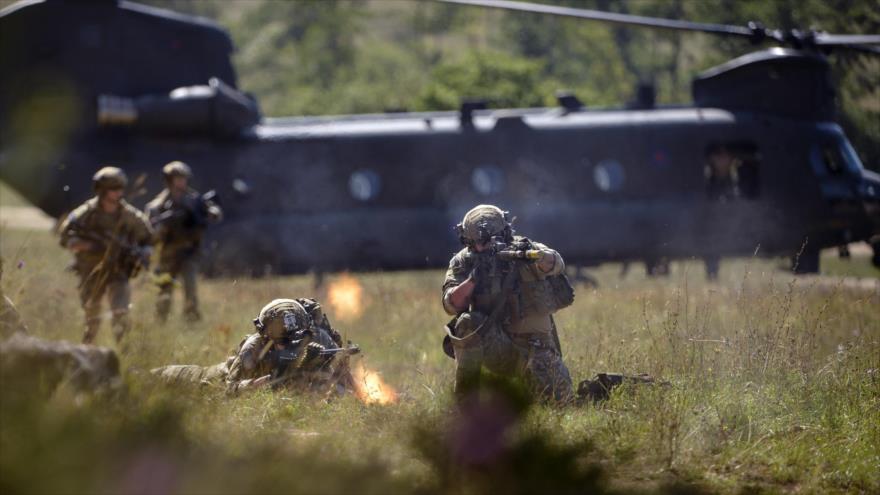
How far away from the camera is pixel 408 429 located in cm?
663

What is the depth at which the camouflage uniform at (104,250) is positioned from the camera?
10.5 meters

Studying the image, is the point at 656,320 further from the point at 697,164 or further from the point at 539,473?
the point at 697,164

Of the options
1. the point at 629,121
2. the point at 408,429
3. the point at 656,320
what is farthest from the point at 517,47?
the point at 408,429

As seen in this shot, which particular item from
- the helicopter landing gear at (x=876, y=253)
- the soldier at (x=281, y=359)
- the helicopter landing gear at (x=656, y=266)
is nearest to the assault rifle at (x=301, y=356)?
the soldier at (x=281, y=359)

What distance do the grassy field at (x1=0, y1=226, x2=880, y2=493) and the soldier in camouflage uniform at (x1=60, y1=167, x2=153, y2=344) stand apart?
52cm

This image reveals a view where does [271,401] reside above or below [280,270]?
above

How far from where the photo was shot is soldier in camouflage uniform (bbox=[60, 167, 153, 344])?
34.4ft

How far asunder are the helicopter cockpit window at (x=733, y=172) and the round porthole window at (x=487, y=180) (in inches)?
122

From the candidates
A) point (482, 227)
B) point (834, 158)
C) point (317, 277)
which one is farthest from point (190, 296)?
point (834, 158)

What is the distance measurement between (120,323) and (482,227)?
4459 millimetres

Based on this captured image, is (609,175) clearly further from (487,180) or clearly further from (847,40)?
(847,40)

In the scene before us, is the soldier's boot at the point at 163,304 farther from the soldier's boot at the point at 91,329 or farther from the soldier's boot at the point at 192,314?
the soldier's boot at the point at 91,329

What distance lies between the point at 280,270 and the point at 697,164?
628cm

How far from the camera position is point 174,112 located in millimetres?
15492
